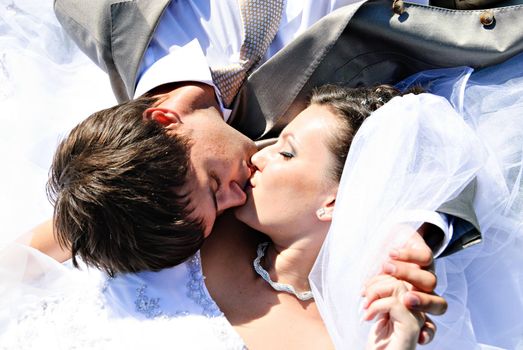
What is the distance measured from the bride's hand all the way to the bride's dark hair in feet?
1.75

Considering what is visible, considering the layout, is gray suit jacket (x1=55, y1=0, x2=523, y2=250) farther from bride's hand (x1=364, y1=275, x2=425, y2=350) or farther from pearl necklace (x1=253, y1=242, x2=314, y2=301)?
bride's hand (x1=364, y1=275, x2=425, y2=350)

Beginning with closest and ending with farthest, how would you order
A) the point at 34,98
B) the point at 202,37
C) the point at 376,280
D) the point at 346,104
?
the point at 376,280 < the point at 346,104 < the point at 202,37 < the point at 34,98

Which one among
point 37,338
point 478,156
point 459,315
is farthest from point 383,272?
point 37,338

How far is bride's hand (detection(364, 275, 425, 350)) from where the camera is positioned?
5.06 feet

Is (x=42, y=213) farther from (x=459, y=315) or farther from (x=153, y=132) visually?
(x=459, y=315)

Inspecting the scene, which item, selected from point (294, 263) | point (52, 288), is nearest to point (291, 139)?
point (294, 263)

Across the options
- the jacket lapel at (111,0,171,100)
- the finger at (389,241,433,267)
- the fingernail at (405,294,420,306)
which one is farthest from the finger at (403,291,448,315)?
the jacket lapel at (111,0,171,100)

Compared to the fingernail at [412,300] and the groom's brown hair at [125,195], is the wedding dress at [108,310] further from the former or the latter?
the fingernail at [412,300]

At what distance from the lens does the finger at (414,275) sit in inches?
64.6

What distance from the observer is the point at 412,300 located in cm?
155

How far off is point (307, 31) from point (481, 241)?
35.0 inches

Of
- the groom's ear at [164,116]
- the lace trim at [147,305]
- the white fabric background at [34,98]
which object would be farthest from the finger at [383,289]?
the white fabric background at [34,98]

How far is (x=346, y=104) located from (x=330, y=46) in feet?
0.71

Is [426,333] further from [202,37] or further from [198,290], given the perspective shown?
[202,37]
